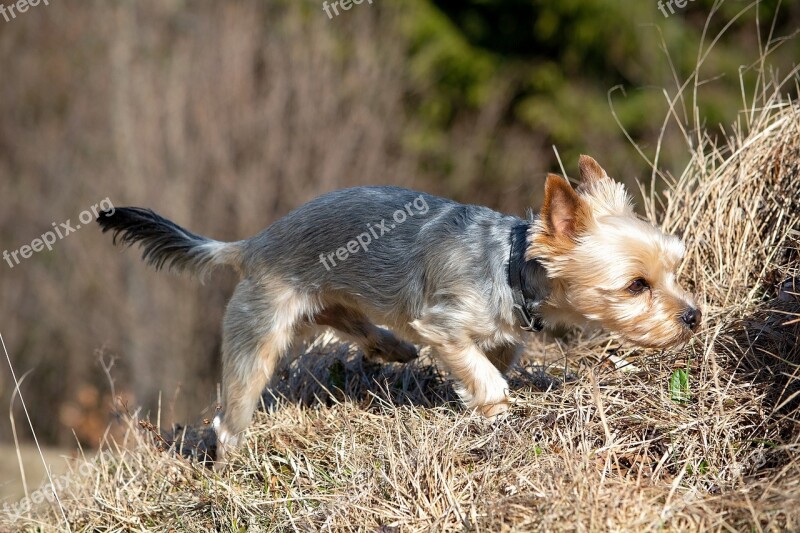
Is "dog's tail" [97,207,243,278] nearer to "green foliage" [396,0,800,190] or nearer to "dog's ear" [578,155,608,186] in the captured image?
"dog's ear" [578,155,608,186]

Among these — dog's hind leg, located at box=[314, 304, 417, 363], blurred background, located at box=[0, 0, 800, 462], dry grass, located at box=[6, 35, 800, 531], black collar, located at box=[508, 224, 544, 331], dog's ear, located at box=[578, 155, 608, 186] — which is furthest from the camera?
blurred background, located at box=[0, 0, 800, 462]

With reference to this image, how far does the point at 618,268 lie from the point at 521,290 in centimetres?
47

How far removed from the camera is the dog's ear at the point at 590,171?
448 cm

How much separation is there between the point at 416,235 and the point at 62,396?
475 inches

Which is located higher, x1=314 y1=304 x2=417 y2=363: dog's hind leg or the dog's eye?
the dog's eye

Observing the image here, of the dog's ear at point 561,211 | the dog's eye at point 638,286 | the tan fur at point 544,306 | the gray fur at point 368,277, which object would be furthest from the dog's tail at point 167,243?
the dog's eye at point 638,286

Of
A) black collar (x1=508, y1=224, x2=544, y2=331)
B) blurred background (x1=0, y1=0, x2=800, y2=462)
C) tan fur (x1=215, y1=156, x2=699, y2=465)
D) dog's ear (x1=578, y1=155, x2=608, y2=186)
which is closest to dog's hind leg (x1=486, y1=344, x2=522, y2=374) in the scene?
tan fur (x1=215, y1=156, x2=699, y2=465)

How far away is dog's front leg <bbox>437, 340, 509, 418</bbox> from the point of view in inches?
171

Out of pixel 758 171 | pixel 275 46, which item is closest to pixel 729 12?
pixel 275 46

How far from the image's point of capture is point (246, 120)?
43.2 feet

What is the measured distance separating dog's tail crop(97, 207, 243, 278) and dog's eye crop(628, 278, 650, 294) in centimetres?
218

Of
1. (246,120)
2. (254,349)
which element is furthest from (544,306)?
(246,120)

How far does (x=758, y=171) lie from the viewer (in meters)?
5.27

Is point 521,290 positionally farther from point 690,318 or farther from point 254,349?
point 254,349
